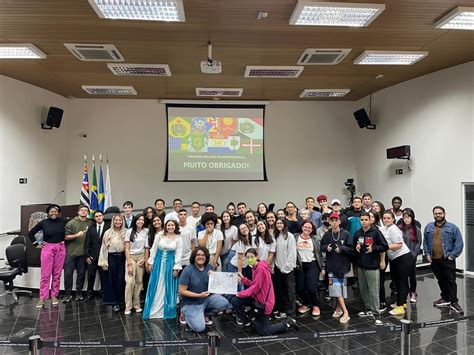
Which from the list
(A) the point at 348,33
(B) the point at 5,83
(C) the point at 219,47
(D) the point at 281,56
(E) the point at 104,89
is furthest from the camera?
(E) the point at 104,89

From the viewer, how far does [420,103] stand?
7.25 m

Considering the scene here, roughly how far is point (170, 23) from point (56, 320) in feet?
14.4

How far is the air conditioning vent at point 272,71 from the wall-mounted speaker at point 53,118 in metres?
4.77

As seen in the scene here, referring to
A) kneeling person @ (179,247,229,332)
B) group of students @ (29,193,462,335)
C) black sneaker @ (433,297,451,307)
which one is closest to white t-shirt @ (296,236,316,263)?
group of students @ (29,193,462,335)

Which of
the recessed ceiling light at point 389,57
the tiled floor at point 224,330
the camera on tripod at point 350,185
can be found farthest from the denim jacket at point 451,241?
the camera on tripod at point 350,185

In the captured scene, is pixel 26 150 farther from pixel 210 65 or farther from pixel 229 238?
pixel 229 238

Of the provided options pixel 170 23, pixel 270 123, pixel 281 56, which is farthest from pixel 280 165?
pixel 170 23

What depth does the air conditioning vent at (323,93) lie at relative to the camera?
8.12m

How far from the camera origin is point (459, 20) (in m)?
4.47

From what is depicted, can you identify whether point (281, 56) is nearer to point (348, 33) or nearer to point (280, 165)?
point (348, 33)

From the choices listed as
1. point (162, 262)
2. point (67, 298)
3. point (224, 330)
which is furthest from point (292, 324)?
point (67, 298)

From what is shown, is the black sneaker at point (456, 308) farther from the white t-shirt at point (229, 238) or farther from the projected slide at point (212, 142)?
the projected slide at point (212, 142)

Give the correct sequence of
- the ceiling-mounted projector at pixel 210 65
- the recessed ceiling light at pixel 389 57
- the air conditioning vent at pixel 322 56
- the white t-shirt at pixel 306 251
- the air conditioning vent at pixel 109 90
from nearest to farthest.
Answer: the white t-shirt at pixel 306 251 → the ceiling-mounted projector at pixel 210 65 → the air conditioning vent at pixel 322 56 → the recessed ceiling light at pixel 389 57 → the air conditioning vent at pixel 109 90

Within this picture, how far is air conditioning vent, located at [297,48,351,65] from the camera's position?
5500 millimetres
